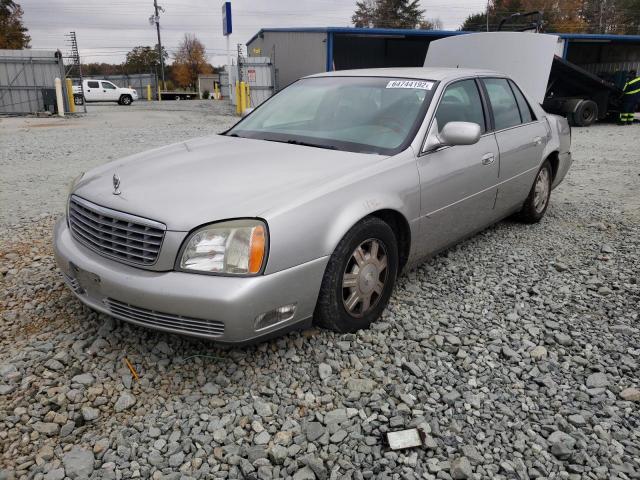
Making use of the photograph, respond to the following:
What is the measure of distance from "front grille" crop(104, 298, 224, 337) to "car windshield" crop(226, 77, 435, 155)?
4.77ft

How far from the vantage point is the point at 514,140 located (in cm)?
438

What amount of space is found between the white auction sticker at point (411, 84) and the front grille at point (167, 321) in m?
2.26

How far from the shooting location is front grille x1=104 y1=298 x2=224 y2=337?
2383 millimetres

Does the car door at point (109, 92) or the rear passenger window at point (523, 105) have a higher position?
the car door at point (109, 92)

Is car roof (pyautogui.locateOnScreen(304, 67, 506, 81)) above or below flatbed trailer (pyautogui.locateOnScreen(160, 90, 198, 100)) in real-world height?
below

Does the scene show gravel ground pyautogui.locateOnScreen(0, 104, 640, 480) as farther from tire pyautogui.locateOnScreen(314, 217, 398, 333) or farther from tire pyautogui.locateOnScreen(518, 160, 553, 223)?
tire pyautogui.locateOnScreen(518, 160, 553, 223)

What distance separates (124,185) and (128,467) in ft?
4.83

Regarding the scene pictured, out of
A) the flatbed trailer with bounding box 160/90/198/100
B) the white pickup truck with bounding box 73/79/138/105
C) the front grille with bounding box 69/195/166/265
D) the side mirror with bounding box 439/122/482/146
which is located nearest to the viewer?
the front grille with bounding box 69/195/166/265

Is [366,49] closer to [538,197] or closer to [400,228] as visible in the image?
[538,197]

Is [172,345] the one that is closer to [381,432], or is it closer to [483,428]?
[381,432]

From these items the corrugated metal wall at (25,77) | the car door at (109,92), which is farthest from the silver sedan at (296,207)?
the car door at (109,92)

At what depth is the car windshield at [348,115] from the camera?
3.34 m

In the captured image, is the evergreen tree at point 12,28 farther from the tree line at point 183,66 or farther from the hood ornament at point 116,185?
the hood ornament at point 116,185

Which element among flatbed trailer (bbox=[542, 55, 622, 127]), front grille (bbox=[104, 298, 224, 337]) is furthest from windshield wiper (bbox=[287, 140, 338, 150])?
flatbed trailer (bbox=[542, 55, 622, 127])
